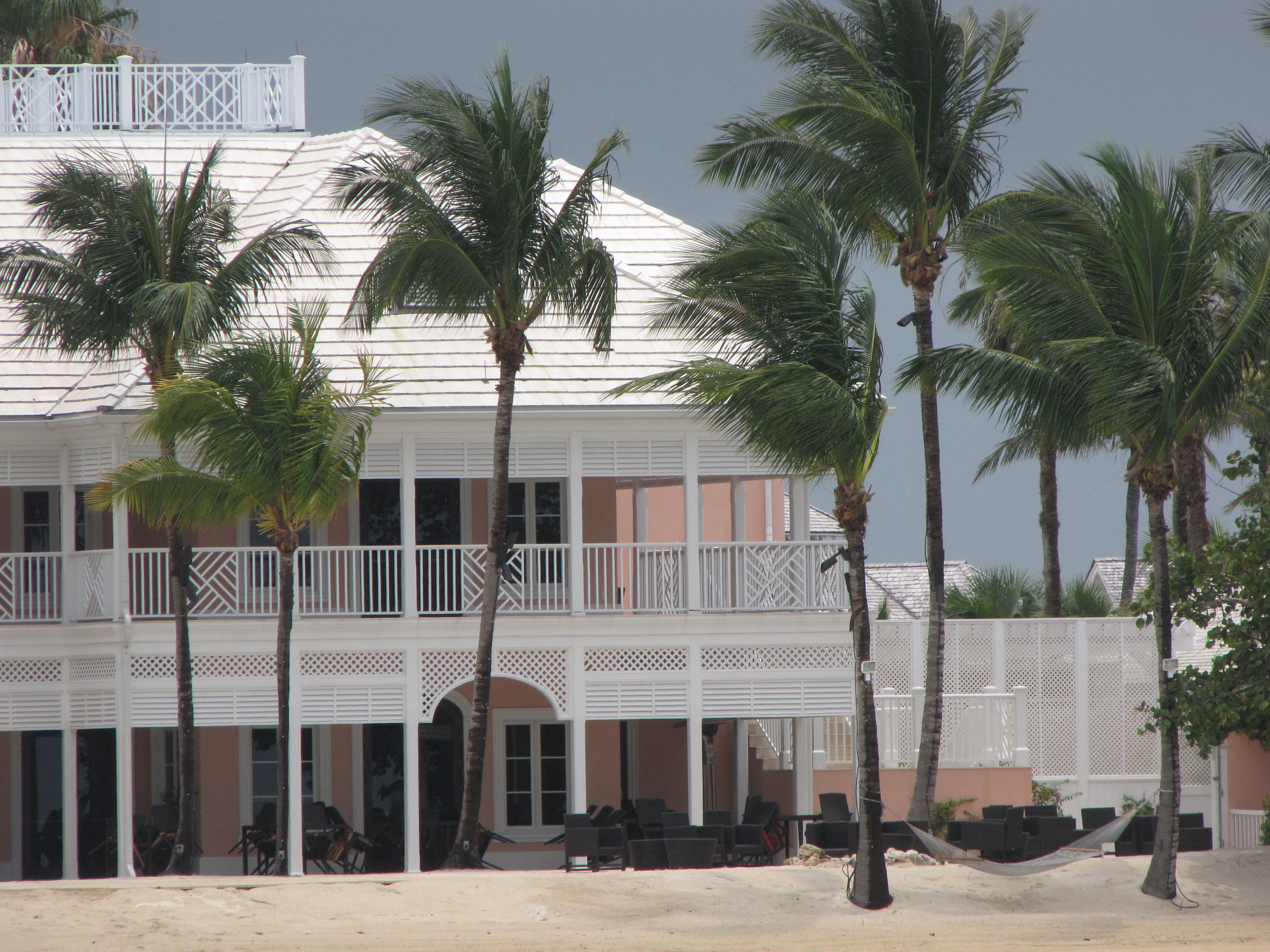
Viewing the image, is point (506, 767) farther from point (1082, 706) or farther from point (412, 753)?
point (1082, 706)

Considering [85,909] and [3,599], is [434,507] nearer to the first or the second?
[3,599]

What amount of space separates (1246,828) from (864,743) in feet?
22.3

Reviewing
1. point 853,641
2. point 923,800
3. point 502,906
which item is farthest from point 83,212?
point 923,800

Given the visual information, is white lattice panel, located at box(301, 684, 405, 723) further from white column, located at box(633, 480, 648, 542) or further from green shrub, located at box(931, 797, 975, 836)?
green shrub, located at box(931, 797, 975, 836)

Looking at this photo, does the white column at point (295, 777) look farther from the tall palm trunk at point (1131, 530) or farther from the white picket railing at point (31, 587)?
the tall palm trunk at point (1131, 530)

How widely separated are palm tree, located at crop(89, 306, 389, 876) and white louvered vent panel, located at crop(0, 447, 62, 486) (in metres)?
2.77

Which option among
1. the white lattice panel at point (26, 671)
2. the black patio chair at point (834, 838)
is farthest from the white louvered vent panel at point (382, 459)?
the black patio chair at point (834, 838)

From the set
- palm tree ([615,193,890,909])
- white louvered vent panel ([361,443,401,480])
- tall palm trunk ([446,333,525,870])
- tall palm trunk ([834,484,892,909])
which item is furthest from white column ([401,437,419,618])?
tall palm trunk ([834,484,892,909])

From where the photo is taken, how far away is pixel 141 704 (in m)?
16.8

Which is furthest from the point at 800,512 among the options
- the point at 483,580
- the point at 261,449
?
the point at 261,449

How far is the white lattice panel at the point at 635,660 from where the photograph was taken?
56.7ft

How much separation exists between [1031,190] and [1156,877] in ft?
23.2

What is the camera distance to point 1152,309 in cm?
1447

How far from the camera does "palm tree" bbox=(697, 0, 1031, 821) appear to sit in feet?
53.2
